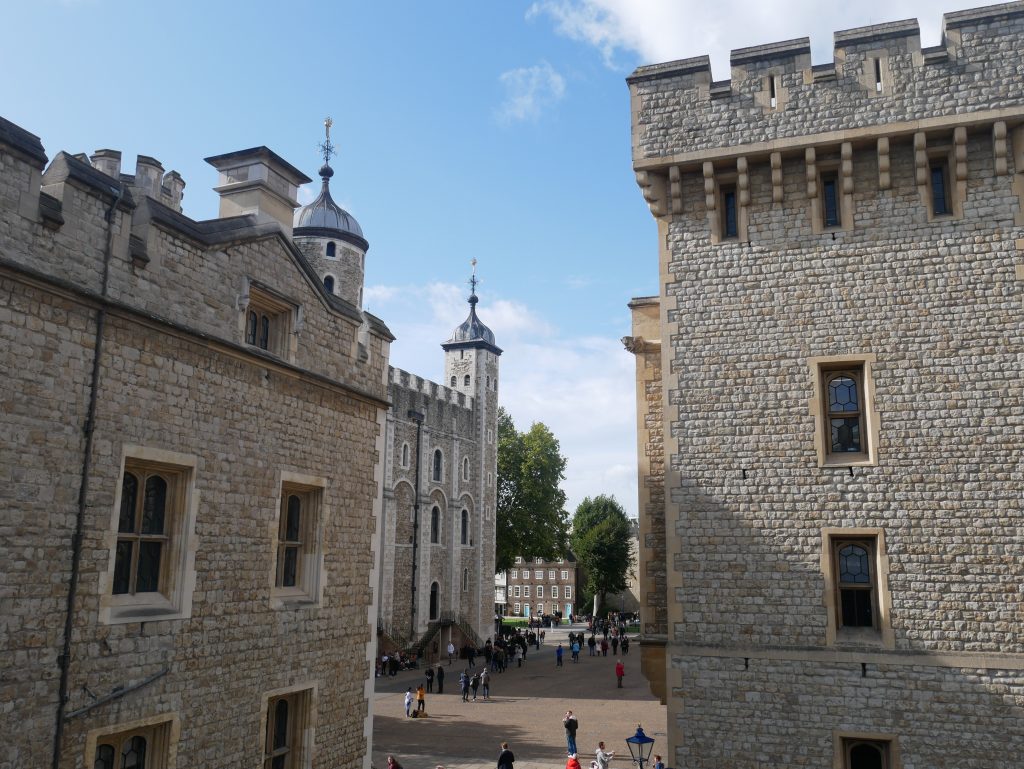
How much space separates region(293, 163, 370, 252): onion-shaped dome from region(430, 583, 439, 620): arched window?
706 inches

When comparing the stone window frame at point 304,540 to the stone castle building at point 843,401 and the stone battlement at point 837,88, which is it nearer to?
the stone castle building at point 843,401

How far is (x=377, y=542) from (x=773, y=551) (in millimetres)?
6124

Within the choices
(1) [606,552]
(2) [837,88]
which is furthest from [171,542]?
(1) [606,552]

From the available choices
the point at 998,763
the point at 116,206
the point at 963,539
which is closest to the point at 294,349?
the point at 116,206

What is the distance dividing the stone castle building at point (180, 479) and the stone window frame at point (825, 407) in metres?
6.77

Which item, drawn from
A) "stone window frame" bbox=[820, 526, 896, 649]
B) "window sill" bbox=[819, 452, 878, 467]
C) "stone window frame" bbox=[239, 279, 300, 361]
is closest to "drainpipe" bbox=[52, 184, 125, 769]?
"stone window frame" bbox=[239, 279, 300, 361]

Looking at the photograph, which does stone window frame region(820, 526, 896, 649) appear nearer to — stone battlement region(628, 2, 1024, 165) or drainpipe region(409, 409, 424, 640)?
stone battlement region(628, 2, 1024, 165)

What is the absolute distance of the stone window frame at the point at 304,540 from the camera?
11102mm

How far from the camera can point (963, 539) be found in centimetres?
1100

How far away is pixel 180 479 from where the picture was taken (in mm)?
9672

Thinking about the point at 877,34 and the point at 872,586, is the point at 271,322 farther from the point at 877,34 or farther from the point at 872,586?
the point at 877,34

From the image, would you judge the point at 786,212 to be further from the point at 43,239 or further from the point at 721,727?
the point at 43,239

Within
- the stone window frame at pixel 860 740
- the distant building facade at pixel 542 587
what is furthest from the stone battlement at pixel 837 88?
the distant building facade at pixel 542 587

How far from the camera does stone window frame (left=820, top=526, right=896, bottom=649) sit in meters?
11.1
